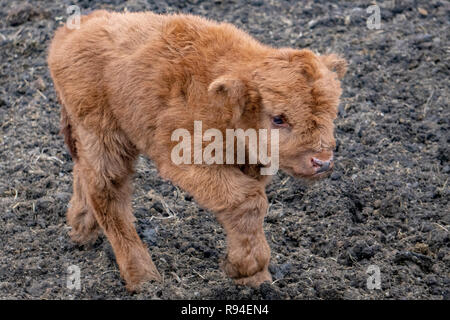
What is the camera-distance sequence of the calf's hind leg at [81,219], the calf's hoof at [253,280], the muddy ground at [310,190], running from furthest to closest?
1. the calf's hind leg at [81,219]
2. the muddy ground at [310,190]
3. the calf's hoof at [253,280]

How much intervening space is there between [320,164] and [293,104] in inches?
17.2

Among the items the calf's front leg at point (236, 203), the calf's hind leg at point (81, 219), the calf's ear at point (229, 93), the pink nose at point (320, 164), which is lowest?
the calf's hind leg at point (81, 219)

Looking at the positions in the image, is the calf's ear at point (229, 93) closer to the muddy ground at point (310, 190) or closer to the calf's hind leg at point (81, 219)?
the muddy ground at point (310, 190)

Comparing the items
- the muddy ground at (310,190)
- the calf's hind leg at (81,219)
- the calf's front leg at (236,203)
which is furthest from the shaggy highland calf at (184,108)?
the muddy ground at (310,190)

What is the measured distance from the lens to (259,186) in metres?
5.08

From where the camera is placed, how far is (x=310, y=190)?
275 inches

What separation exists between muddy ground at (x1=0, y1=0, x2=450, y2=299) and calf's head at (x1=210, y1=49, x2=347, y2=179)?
1.05 m

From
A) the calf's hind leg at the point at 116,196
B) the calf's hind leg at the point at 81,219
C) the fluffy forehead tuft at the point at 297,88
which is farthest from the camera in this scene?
the calf's hind leg at the point at 81,219

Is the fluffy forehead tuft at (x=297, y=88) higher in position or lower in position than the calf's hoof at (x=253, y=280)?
higher

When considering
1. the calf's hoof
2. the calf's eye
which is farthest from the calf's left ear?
the calf's hoof

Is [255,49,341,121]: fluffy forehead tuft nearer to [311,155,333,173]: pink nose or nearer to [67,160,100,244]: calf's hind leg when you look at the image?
[311,155,333,173]: pink nose

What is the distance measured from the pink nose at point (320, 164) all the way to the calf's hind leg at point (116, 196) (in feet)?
4.99

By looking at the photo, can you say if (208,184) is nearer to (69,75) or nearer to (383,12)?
(69,75)

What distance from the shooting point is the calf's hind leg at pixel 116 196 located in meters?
5.62
